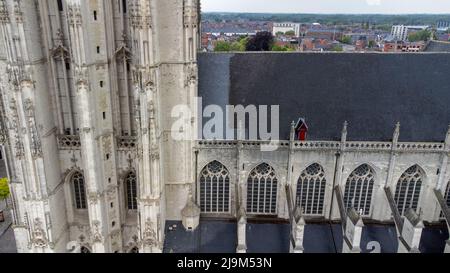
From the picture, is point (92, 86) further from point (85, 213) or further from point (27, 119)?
point (85, 213)

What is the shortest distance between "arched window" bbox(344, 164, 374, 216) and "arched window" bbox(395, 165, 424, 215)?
2.15 meters

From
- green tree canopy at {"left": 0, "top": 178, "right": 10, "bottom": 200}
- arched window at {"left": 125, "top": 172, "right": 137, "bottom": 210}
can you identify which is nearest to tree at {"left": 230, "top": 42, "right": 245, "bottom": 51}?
green tree canopy at {"left": 0, "top": 178, "right": 10, "bottom": 200}

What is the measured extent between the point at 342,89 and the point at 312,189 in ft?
25.3

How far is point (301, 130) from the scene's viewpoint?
2662 cm

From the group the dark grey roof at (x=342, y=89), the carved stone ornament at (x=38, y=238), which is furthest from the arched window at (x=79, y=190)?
the dark grey roof at (x=342, y=89)

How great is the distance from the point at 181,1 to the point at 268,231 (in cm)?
1689

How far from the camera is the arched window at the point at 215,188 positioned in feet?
92.4

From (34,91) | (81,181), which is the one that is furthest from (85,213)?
(34,91)

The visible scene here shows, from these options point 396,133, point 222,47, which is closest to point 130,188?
point 396,133

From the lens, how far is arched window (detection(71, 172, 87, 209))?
86.7 ft

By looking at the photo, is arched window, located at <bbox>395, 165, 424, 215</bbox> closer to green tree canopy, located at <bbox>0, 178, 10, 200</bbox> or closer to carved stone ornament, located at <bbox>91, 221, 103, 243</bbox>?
carved stone ornament, located at <bbox>91, 221, 103, 243</bbox>

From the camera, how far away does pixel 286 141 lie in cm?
2680

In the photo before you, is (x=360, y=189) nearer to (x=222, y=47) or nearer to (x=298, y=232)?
(x=298, y=232)
